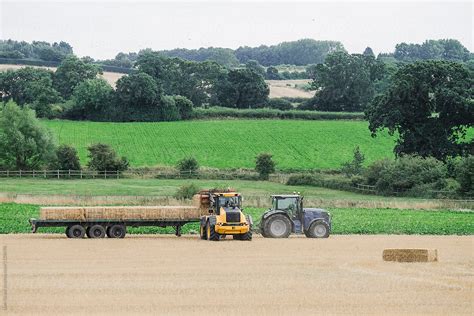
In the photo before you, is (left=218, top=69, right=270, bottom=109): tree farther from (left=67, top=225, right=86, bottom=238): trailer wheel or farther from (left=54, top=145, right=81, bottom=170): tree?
(left=67, top=225, right=86, bottom=238): trailer wheel

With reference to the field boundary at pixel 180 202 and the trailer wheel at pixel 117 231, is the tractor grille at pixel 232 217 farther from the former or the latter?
the field boundary at pixel 180 202

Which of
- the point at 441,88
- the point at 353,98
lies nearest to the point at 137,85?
the point at 353,98

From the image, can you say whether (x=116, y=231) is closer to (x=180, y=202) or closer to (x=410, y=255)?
(x=410, y=255)

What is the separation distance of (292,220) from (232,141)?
82.3 meters

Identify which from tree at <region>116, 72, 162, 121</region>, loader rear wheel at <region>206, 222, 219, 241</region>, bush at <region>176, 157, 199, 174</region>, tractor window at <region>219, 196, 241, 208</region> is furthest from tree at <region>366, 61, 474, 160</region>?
loader rear wheel at <region>206, 222, 219, 241</region>

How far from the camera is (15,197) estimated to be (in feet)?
226

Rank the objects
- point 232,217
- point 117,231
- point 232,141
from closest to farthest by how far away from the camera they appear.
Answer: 1. point 232,217
2. point 117,231
3. point 232,141

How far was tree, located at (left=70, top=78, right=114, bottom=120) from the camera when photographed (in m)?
141

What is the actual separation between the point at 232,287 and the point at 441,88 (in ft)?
229

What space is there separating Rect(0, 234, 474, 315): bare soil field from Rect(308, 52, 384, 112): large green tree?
4704 inches

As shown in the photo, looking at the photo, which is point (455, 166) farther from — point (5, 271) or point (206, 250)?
point (5, 271)

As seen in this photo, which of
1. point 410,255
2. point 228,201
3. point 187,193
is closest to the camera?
point 410,255

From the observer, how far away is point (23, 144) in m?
103

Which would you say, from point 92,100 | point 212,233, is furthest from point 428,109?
point 92,100
